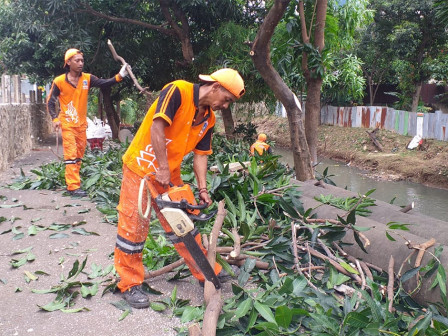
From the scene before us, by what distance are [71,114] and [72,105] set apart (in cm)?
13

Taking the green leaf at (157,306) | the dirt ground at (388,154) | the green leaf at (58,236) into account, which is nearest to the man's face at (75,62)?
the green leaf at (58,236)

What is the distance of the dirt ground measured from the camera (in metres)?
15.0

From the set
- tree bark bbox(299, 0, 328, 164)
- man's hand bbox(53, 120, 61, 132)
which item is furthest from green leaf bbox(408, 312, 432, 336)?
man's hand bbox(53, 120, 61, 132)

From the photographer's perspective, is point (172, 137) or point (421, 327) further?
point (172, 137)

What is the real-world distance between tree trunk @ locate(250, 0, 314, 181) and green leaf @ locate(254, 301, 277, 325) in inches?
137

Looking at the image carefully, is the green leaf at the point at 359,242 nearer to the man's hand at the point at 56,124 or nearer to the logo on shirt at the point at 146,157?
the logo on shirt at the point at 146,157

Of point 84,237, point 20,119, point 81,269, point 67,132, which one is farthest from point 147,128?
point 20,119

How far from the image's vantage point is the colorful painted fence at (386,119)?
16953mm

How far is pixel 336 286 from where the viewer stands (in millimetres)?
3307

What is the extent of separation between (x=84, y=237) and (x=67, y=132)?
2186mm

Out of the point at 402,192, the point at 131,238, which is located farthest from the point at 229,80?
the point at 402,192

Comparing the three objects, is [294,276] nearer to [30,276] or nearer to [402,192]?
[30,276]

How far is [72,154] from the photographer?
6.30 metres

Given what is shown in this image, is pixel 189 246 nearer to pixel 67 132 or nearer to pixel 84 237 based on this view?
pixel 84 237
